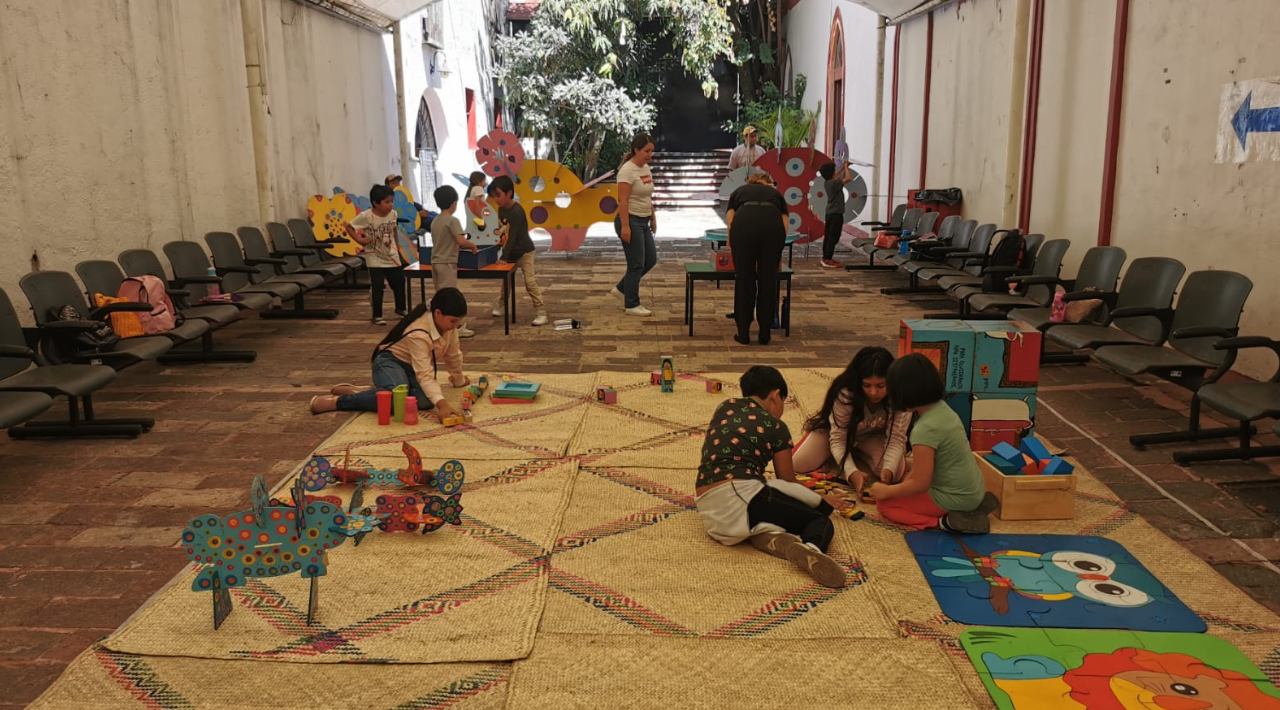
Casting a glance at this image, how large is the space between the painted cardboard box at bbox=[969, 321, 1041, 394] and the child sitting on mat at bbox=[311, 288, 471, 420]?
2.93 metres

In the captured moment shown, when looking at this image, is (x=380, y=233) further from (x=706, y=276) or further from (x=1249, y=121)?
(x=1249, y=121)

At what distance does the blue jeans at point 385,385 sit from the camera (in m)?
6.14

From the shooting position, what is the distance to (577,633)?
11.2 ft

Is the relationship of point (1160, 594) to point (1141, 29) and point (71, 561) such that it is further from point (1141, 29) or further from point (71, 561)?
point (1141, 29)

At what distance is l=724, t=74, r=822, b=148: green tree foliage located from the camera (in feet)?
68.8

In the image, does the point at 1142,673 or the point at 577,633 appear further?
the point at 577,633

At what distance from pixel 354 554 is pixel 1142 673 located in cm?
286

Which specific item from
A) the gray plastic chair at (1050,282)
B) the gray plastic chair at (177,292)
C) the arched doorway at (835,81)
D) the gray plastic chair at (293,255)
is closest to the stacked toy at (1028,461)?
the gray plastic chair at (1050,282)

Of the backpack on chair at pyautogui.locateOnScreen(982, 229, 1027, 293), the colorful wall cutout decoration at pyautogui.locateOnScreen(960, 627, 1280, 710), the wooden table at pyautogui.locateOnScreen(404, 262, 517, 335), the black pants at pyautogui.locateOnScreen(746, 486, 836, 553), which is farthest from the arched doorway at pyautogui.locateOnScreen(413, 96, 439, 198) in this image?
the colorful wall cutout decoration at pyautogui.locateOnScreen(960, 627, 1280, 710)

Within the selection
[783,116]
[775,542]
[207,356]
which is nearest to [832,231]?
[207,356]

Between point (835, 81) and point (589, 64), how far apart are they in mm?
5157

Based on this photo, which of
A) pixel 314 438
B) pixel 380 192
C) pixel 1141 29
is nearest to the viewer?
pixel 314 438

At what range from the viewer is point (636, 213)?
9.32 m

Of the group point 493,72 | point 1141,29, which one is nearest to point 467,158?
point 493,72
